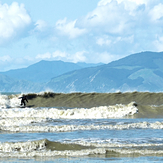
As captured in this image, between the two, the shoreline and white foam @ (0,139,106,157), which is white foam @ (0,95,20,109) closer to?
the shoreline

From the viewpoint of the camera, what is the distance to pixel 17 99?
34.8 m

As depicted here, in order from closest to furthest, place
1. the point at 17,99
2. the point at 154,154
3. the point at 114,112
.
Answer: the point at 154,154, the point at 114,112, the point at 17,99

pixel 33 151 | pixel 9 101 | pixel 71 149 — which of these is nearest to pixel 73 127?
pixel 71 149

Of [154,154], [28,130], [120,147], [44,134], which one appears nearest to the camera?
[154,154]

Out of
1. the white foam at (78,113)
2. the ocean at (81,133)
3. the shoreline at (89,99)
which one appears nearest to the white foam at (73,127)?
the ocean at (81,133)

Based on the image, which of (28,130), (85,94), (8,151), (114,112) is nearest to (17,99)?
(85,94)

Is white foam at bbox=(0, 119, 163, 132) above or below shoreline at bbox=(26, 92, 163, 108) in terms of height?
below

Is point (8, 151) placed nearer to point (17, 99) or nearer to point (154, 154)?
point (154, 154)

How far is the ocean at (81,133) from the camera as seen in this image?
13898 millimetres

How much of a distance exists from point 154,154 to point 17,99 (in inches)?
873

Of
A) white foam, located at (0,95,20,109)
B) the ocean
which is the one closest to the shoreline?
the ocean

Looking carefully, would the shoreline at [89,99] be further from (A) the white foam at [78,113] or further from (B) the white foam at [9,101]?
(A) the white foam at [78,113]

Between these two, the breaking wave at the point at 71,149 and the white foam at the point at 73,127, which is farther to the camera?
the white foam at the point at 73,127

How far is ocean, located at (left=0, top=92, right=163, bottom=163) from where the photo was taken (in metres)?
13.9
